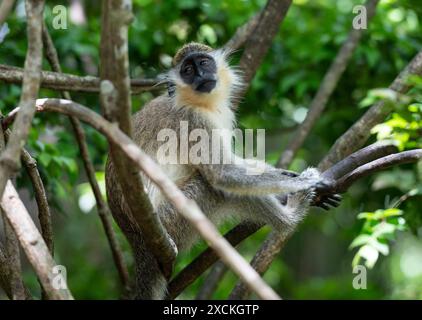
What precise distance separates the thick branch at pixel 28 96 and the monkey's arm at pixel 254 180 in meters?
2.69

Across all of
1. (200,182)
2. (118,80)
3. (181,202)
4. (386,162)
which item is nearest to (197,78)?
(200,182)

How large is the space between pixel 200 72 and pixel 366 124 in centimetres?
187

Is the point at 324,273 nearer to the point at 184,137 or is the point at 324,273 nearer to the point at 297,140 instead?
the point at 297,140

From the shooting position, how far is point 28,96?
435cm

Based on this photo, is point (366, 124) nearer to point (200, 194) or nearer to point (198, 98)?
point (198, 98)

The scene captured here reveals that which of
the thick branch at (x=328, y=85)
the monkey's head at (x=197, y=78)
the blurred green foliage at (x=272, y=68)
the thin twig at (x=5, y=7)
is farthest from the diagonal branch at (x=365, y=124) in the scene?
the thin twig at (x=5, y=7)

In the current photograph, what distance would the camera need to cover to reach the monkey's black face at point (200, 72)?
732 cm

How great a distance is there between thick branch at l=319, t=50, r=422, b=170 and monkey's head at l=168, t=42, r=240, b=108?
4.46 feet

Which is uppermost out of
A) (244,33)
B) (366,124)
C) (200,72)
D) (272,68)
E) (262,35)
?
(244,33)

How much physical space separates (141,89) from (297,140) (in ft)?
6.95

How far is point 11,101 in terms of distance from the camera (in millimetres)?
7977

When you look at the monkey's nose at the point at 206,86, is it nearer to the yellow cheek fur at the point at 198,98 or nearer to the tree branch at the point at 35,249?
the yellow cheek fur at the point at 198,98

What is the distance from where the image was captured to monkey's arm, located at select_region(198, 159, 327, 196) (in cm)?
664

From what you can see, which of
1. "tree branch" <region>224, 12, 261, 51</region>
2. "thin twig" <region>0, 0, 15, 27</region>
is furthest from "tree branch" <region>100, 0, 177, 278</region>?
"tree branch" <region>224, 12, 261, 51</region>
